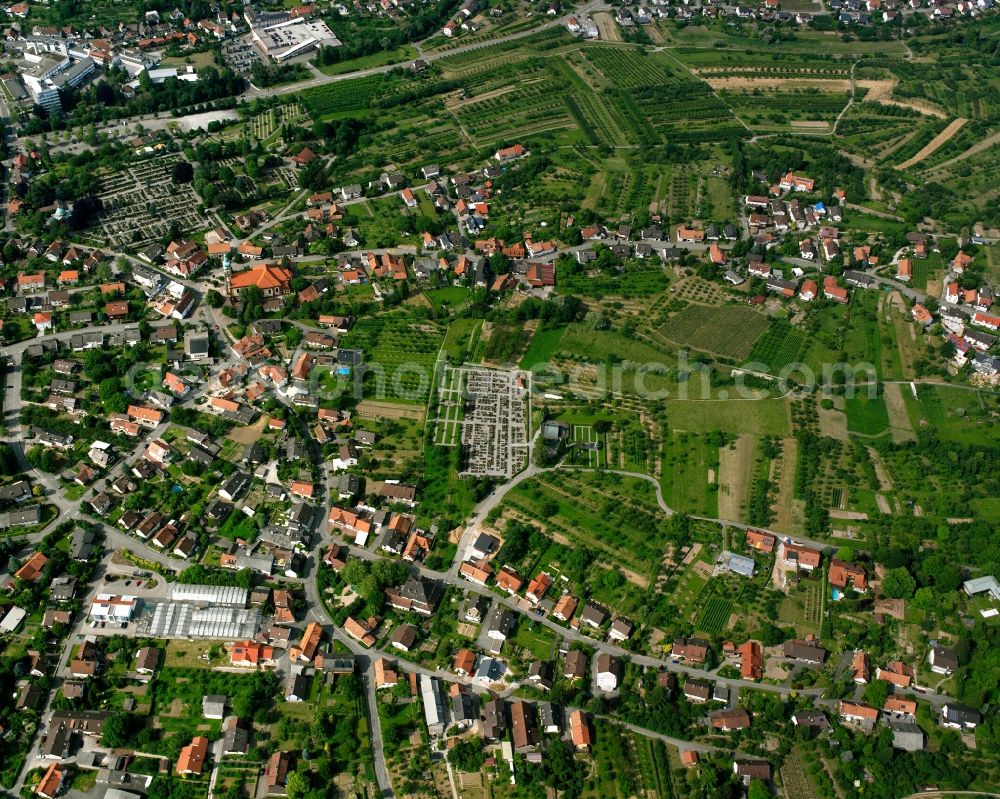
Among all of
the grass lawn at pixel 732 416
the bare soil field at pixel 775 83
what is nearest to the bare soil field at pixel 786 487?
the grass lawn at pixel 732 416

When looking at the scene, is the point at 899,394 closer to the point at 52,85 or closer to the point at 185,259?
the point at 185,259

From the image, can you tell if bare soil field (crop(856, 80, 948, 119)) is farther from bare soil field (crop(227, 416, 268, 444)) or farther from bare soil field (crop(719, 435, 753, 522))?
bare soil field (crop(227, 416, 268, 444))

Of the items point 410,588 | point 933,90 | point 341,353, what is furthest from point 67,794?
point 933,90

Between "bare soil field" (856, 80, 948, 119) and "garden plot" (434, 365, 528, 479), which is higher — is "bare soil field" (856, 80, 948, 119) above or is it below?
above

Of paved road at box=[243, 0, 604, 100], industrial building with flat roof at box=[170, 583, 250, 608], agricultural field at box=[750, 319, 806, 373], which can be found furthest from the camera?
paved road at box=[243, 0, 604, 100]

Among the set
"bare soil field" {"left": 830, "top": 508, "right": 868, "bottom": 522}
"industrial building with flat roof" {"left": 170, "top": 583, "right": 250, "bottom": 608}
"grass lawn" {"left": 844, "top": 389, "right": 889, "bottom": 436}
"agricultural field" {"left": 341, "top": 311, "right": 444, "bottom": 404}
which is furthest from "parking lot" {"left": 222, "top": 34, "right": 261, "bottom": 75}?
"bare soil field" {"left": 830, "top": 508, "right": 868, "bottom": 522}
